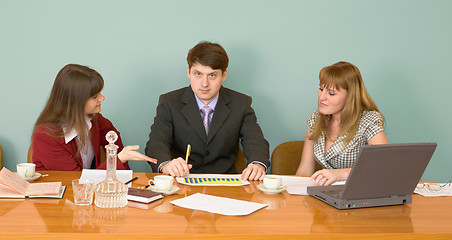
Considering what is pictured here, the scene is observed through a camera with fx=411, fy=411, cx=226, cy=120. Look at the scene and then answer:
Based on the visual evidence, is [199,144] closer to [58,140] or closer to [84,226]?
[58,140]

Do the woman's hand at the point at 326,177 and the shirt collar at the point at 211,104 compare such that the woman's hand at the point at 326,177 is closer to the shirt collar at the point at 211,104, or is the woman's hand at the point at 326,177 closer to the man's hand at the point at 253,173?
the man's hand at the point at 253,173

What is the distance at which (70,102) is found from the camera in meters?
2.38

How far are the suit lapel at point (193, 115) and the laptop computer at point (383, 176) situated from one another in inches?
44.8

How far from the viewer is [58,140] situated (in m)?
2.30

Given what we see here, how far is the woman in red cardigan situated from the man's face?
57 cm

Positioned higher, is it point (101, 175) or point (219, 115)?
point (219, 115)

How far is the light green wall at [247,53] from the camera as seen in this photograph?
9.80 ft

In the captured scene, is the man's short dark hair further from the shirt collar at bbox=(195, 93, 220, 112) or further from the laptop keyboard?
the laptop keyboard

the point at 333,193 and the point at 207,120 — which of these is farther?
the point at 207,120

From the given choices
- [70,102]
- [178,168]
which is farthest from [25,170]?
[178,168]

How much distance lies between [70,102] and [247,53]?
135 centimetres

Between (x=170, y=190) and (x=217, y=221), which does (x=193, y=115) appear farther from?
(x=217, y=221)

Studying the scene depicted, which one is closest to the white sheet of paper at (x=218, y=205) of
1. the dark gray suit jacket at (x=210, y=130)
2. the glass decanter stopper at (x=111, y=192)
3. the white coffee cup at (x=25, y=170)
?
the glass decanter stopper at (x=111, y=192)

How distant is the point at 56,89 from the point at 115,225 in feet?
4.46
